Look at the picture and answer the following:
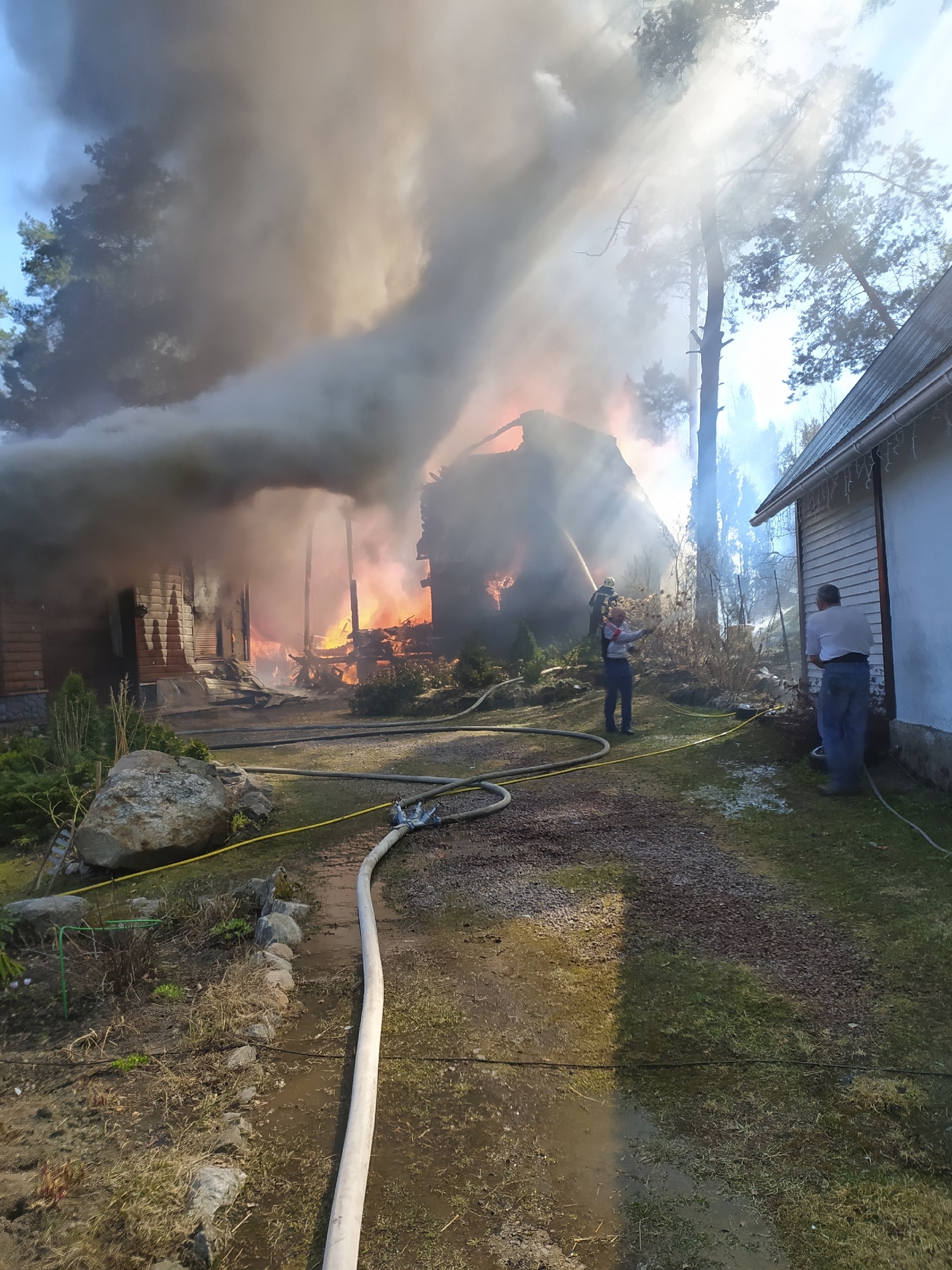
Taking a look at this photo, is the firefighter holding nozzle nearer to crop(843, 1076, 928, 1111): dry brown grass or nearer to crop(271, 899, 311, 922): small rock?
crop(271, 899, 311, 922): small rock

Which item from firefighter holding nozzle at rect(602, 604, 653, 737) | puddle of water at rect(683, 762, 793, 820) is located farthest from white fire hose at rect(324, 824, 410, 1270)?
firefighter holding nozzle at rect(602, 604, 653, 737)

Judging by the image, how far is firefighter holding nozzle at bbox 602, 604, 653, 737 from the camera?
8.60m

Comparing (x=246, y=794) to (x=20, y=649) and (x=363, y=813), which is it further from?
(x=20, y=649)

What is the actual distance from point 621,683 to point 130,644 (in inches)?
397

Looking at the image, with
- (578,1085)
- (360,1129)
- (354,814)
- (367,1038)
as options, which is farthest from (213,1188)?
(354,814)

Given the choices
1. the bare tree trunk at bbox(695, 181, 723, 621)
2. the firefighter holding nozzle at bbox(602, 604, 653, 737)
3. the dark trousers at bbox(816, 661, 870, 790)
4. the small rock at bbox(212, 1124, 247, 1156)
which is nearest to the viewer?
the small rock at bbox(212, 1124, 247, 1156)

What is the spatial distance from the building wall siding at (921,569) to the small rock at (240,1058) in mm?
5124

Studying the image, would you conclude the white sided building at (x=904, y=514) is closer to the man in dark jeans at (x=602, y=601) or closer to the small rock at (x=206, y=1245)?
the man in dark jeans at (x=602, y=601)

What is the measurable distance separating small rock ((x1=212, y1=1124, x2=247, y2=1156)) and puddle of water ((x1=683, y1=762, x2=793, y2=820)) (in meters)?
4.22

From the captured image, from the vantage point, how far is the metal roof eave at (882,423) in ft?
14.1

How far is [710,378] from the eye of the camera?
52.9ft

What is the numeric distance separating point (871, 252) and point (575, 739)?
516 inches

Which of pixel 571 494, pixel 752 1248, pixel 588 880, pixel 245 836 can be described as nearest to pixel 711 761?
pixel 588 880

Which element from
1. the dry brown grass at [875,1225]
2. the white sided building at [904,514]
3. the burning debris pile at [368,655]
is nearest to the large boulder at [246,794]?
the dry brown grass at [875,1225]
